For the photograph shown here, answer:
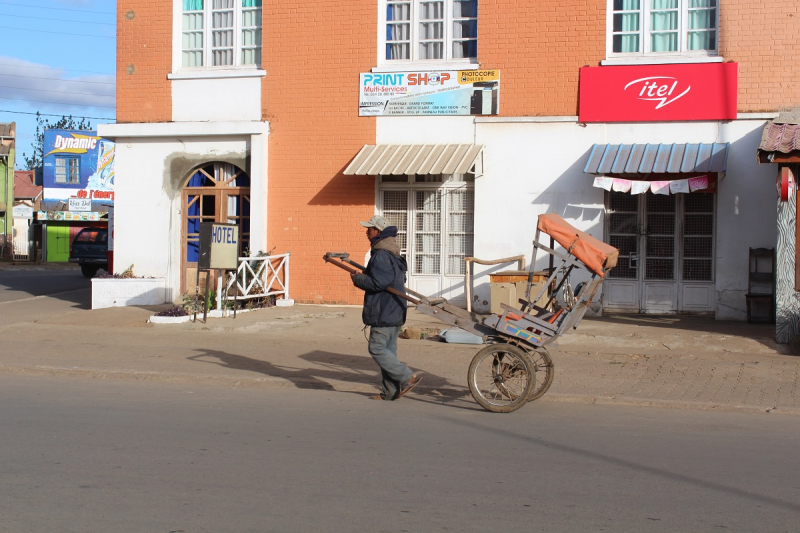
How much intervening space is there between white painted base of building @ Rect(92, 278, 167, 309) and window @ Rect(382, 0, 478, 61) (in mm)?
6571

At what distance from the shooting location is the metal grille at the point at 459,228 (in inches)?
643

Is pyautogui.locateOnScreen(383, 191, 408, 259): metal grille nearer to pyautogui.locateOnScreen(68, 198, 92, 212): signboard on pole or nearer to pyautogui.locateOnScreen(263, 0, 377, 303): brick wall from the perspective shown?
pyautogui.locateOnScreen(263, 0, 377, 303): brick wall

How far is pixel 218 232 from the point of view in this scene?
46.4 feet

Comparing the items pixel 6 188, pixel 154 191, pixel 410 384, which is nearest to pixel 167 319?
pixel 154 191

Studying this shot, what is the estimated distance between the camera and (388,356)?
27.5 ft

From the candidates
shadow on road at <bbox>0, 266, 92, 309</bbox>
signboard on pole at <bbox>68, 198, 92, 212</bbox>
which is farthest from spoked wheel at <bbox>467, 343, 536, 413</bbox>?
signboard on pole at <bbox>68, 198, 92, 212</bbox>

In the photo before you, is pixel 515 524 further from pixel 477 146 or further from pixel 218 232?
pixel 477 146

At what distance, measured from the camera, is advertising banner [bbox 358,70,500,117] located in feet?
52.1

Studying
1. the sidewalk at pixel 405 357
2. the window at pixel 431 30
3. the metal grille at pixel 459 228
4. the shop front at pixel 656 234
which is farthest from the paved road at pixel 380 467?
the window at pixel 431 30

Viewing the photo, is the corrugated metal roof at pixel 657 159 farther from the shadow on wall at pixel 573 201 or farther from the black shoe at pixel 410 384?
the black shoe at pixel 410 384

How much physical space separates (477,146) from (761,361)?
678 cm

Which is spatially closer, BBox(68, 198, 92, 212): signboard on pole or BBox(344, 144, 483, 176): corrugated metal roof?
BBox(344, 144, 483, 176): corrugated metal roof

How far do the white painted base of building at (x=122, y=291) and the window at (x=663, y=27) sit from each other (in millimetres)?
10019

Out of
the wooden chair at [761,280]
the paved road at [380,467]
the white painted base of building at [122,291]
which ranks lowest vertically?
the paved road at [380,467]
